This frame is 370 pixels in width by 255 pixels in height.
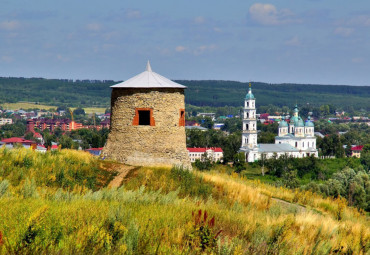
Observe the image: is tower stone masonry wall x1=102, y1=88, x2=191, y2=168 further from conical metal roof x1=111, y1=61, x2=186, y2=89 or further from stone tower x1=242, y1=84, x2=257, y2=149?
stone tower x1=242, y1=84, x2=257, y2=149

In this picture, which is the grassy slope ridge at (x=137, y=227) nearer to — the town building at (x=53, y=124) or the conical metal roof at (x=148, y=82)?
the conical metal roof at (x=148, y=82)

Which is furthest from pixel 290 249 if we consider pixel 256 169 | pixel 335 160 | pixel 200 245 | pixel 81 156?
pixel 335 160

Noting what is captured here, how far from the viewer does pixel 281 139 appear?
108812mm

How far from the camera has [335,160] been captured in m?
88.3

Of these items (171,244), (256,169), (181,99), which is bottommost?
(256,169)

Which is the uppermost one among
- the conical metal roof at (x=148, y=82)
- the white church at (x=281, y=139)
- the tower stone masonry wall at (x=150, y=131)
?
the conical metal roof at (x=148, y=82)

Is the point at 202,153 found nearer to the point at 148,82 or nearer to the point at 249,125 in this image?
the point at 249,125

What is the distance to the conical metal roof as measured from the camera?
1783 cm

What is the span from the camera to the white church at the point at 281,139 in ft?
331

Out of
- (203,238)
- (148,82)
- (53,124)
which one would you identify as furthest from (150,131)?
(53,124)

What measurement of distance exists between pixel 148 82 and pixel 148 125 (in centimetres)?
128

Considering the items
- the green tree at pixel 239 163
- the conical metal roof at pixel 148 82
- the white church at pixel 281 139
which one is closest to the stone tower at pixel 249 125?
the white church at pixel 281 139

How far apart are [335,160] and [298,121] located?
24981mm

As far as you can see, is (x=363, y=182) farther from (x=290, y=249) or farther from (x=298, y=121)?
(x=298, y=121)
